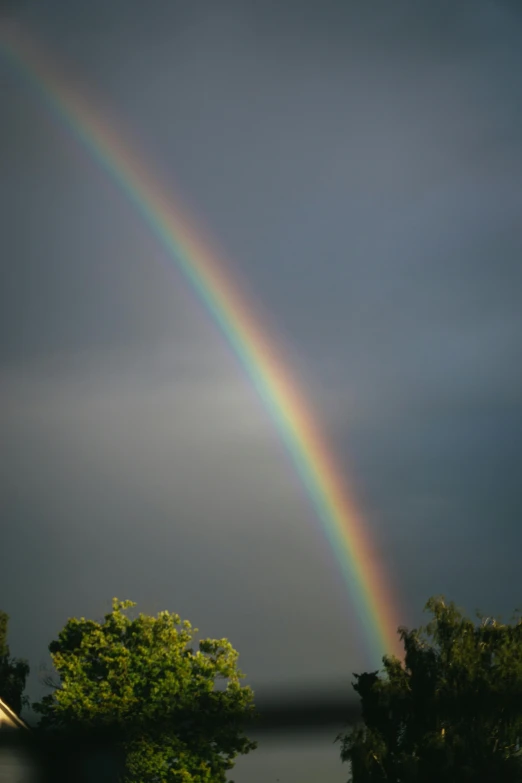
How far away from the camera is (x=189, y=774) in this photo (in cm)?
3005

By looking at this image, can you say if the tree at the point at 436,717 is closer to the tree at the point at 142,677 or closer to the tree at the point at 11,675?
the tree at the point at 142,677

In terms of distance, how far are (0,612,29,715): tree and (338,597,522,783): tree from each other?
622 inches

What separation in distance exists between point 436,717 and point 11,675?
74.8ft

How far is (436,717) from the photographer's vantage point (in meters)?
24.6

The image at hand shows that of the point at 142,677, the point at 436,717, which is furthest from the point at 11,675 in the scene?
the point at 436,717

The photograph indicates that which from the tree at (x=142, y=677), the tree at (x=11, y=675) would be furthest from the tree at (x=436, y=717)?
the tree at (x=11, y=675)

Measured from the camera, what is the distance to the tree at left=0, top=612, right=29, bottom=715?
38781 mm

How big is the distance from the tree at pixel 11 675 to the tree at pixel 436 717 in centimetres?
1580

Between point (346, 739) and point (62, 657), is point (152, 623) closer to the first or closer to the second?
point (62, 657)

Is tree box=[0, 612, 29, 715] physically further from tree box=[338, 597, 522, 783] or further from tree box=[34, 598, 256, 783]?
tree box=[338, 597, 522, 783]

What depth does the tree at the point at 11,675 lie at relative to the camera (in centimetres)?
3878

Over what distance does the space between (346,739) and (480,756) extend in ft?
17.3

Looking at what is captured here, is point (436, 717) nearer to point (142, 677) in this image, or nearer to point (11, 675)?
point (142, 677)

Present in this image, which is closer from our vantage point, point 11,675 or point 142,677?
point 142,677
